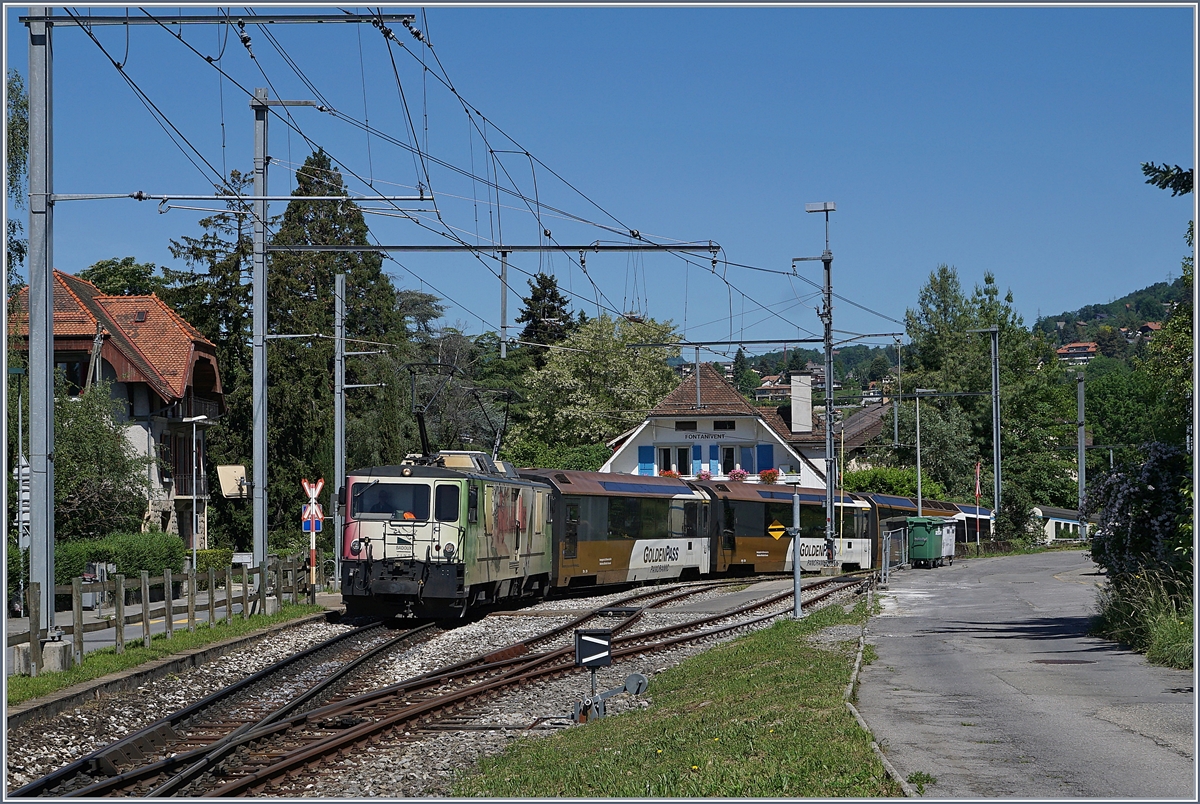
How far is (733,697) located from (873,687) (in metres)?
1.48

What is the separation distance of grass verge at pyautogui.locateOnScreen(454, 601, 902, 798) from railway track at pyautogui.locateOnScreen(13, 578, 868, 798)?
160cm

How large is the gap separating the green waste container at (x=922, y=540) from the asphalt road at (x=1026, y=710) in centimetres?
2616

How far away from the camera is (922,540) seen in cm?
4925

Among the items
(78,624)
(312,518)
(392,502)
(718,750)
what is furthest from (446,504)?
(718,750)

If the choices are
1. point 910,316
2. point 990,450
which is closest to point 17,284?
point 990,450

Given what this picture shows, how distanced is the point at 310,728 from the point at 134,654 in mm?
4989

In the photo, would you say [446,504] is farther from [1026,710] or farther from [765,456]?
[765,456]

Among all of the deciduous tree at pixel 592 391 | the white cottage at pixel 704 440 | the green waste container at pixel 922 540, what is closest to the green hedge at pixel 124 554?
the green waste container at pixel 922 540

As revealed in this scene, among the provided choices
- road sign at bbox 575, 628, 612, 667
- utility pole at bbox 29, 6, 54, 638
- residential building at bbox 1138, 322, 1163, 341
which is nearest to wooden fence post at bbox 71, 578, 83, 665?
utility pole at bbox 29, 6, 54, 638

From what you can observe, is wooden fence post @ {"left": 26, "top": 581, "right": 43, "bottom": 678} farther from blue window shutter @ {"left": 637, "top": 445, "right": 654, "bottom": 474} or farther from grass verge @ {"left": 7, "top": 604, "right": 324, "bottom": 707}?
blue window shutter @ {"left": 637, "top": 445, "right": 654, "bottom": 474}

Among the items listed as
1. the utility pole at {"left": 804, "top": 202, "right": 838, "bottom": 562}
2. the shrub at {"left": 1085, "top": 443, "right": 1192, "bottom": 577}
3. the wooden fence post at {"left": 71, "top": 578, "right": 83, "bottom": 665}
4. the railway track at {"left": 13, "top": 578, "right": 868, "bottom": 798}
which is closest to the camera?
the railway track at {"left": 13, "top": 578, "right": 868, "bottom": 798}

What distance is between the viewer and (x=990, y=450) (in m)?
81.1

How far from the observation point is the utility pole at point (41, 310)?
15.7 m

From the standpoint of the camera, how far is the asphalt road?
8844 mm
